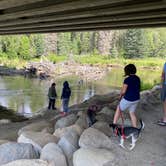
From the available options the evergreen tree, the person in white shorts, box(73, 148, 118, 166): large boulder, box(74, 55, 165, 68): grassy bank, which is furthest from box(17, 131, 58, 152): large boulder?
the evergreen tree

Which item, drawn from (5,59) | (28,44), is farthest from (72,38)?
(5,59)

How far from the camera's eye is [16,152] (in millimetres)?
6324

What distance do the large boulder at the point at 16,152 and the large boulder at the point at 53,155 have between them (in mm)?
229

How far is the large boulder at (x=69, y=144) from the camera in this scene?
661 cm

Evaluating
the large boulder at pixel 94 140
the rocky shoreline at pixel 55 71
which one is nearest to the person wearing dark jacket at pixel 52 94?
the large boulder at pixel 94 140

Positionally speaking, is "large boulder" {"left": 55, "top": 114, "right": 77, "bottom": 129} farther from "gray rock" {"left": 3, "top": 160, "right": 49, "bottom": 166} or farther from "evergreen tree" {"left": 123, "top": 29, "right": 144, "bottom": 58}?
"evergreen tree" {"left": 123, "top": 29, "right": 144, "bottom": 58}

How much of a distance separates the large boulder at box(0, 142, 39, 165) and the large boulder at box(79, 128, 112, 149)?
0.90m

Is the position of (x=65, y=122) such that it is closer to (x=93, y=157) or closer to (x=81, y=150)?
(x=81, y=150)

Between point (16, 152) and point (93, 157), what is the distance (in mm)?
1417

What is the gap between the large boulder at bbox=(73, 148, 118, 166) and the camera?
5.92 metres

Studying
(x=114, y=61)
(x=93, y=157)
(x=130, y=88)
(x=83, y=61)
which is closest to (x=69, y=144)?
(x=93, y=157)

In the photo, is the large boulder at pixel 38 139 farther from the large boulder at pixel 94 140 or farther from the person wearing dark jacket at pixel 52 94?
the person wearing dark jacket at pixel 52 94

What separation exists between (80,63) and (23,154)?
5136 cm

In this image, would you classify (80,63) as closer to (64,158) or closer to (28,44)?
(28,44)
